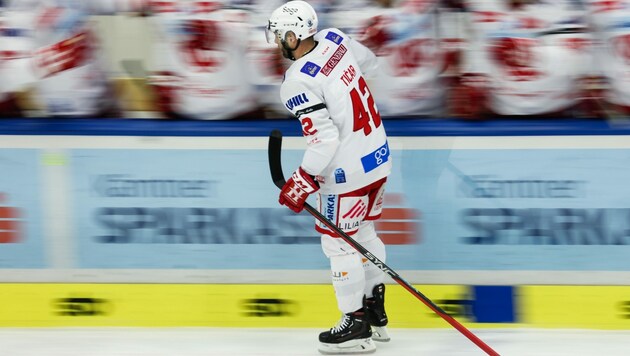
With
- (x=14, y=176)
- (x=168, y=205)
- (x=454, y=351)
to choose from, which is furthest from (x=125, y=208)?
(x=454, y=351)

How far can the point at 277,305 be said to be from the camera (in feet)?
13.7

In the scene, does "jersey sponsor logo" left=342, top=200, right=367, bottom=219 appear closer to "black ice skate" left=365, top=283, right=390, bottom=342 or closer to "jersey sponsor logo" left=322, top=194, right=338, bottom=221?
"jersey sponsor logo" left=322, top=194, right=338, bottom=221

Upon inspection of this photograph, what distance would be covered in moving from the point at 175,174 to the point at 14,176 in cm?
75

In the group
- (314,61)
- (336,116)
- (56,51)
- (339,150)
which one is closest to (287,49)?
(314,61)

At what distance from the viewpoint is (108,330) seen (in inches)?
165

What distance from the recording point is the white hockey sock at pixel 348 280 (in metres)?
3.75

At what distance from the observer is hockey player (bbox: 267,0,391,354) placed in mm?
3566

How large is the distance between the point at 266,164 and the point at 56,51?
109 cm

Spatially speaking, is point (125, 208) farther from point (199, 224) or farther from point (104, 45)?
point (104, 45)

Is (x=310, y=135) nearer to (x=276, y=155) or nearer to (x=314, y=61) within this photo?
(x=276, y=155)

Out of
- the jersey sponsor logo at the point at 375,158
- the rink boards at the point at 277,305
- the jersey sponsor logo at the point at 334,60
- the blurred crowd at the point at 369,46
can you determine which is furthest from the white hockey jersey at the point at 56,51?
the jersey sponsor logo at the point at 375,158

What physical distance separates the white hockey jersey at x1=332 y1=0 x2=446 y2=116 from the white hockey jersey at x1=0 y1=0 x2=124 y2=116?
3.75ft

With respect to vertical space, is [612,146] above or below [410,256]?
above

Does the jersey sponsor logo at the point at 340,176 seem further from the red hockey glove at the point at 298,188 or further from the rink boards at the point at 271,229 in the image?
the rink boards at the point at 271,229
